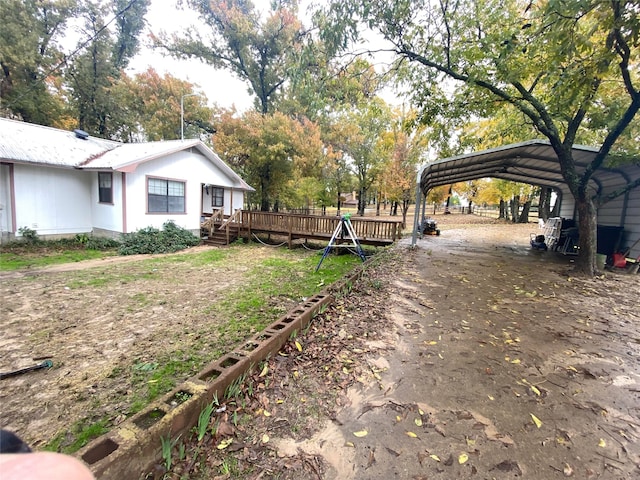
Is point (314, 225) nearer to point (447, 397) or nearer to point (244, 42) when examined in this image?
point (447, 397)

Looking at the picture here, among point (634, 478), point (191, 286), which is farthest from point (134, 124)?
point (634, 478)

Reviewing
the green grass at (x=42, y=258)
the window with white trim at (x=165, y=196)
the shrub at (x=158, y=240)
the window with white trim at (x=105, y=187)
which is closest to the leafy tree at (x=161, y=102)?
the window with white trim at (x=165, y=196)

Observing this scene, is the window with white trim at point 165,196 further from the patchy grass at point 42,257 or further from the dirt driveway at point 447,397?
the dirt driveway at point 447,397

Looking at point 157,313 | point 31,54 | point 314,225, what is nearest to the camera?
point 157,313

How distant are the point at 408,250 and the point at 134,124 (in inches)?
960

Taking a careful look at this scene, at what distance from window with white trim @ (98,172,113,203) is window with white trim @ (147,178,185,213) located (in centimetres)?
133

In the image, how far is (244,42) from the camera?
20562 millimetres

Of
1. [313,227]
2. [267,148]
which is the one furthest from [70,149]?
[313,227]

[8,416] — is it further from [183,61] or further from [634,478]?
[183,61]

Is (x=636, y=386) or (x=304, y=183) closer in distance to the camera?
(x=636, y=386)

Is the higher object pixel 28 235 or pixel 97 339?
pixel 28 235

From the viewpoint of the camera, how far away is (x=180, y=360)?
11.2ft

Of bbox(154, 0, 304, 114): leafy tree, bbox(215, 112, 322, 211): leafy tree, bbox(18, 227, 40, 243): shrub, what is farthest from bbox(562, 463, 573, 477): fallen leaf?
bbox(154, 0, 304, 114): leafy tree

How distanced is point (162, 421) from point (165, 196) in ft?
40.5
